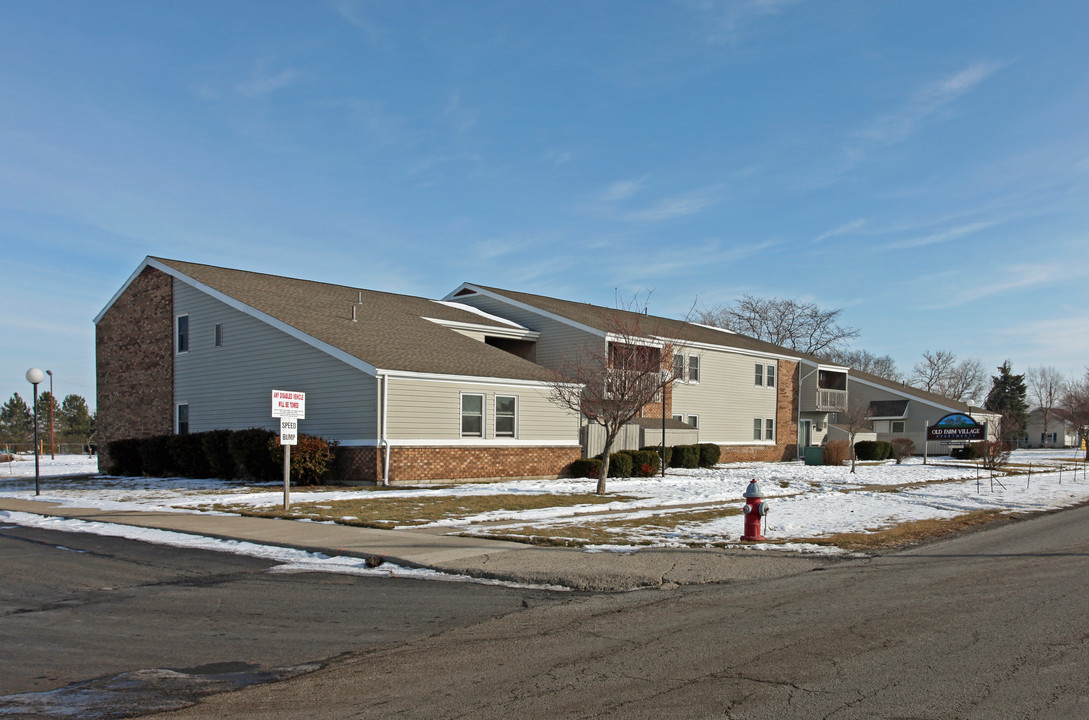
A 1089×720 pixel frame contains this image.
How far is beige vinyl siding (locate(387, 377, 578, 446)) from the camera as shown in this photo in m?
24.0

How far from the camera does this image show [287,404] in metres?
17.2

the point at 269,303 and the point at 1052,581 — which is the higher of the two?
the point at 269,303

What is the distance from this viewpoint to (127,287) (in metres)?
33.2

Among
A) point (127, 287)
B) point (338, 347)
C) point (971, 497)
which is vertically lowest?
point (971, 497)

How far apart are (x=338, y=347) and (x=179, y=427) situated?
973 cm

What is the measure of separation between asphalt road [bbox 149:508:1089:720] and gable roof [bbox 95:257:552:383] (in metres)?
16.5

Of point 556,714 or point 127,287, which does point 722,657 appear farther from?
point 127,287

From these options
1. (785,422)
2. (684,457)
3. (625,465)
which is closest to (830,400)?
(785,422)

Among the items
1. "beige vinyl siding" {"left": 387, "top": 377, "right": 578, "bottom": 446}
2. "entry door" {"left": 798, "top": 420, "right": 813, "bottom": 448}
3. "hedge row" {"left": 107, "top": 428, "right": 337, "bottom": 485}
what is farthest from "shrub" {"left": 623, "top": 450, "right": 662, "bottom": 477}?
"entry door" {"left": 798, "top": 420, "right": 813, "bottom": 448}

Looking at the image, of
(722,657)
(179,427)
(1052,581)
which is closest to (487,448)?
(179,427)

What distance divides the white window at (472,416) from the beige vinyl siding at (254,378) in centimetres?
328

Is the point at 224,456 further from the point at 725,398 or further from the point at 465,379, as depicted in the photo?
the point at 725,398

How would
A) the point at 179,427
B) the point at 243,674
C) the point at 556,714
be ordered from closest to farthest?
the point at 556,714 → the point at 243,674 → the point at 179,427

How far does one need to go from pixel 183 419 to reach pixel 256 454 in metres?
7.40
